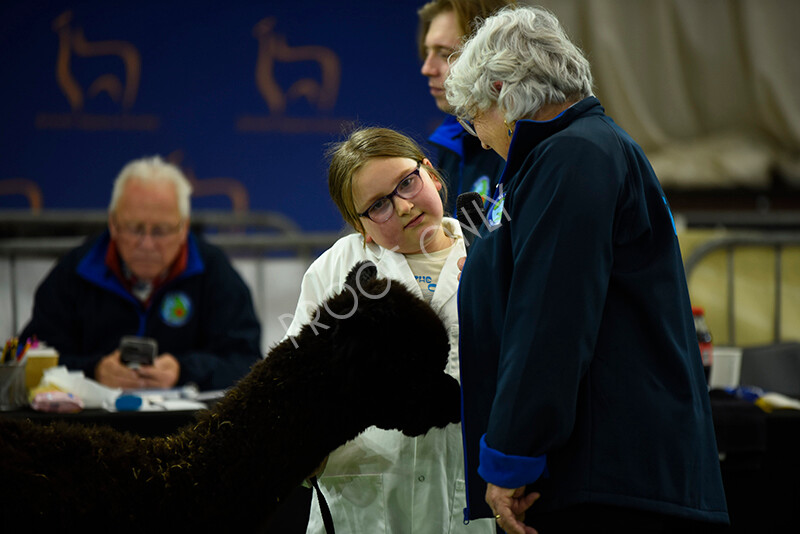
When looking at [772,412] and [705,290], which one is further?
[705,290]

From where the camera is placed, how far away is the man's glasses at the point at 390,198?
208cm

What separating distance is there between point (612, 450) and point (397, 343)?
0.53 m

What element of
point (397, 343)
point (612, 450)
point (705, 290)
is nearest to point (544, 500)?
point (612, 450)

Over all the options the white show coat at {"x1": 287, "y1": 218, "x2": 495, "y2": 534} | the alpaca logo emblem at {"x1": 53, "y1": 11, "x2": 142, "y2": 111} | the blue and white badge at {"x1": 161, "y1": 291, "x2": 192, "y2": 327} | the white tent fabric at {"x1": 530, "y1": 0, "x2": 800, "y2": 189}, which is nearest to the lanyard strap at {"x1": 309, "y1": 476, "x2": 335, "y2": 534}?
the white show coat at {"x1": 287, "y1": 218, "x2": 495, "y2": 534}

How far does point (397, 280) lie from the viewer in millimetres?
1941

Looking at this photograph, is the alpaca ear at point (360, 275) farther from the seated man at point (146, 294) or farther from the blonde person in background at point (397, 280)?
the seated man at point (146, 294)

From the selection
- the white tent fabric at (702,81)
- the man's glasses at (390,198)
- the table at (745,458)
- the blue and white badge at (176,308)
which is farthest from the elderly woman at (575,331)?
the white tent fabric at (702,81)

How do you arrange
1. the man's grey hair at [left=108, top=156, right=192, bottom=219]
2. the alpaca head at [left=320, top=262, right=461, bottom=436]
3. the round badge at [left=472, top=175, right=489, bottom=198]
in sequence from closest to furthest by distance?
the alpaca head at [left=320, top=262, right=461, bottom=436] < the round badge at [left=472, top=175, right=489, bottom=198] < the man's grey hair at [left=108, top=156, right=192, bottom=219]

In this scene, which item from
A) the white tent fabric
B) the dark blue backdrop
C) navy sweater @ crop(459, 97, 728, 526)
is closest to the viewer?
navy sweater @ crop(459, 97, 728, 526)

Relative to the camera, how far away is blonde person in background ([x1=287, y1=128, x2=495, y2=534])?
2020 millimetres

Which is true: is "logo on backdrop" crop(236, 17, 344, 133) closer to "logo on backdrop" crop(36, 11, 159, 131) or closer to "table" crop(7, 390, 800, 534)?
"logo on backdrop" crop(36, 11, 159, 131)

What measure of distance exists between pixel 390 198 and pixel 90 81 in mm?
4798

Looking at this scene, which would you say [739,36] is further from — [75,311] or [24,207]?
[24,207]

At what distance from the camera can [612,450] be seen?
61.0 inches
